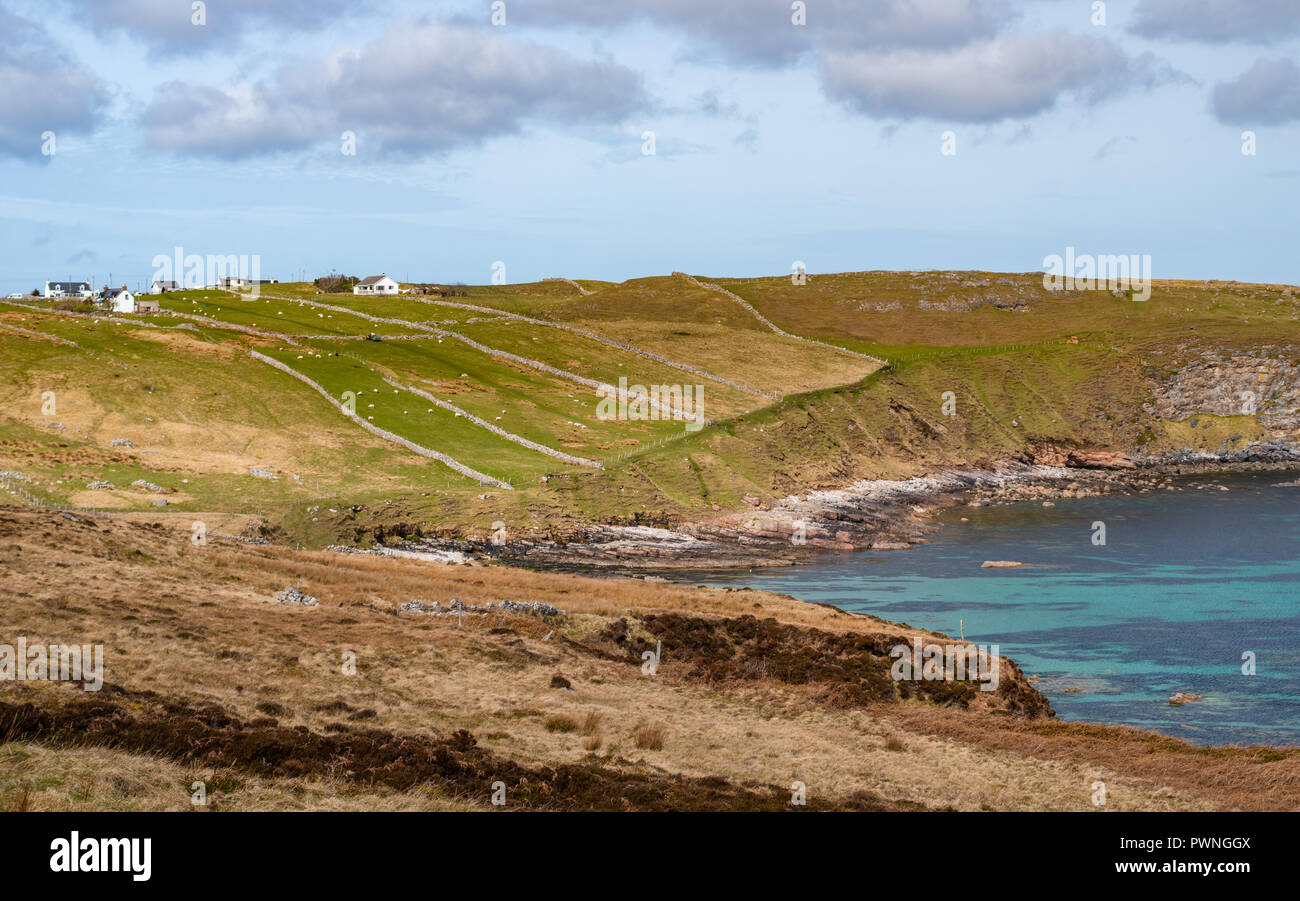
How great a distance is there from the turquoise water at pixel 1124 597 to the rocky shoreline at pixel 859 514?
3.71 m

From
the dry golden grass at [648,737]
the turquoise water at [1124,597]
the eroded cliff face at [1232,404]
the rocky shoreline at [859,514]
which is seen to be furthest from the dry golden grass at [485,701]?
the eroded cliff face at [1232,404]

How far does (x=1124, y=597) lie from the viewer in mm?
69875

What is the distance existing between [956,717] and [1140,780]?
8.99 metres

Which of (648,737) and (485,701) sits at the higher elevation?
(485,701)

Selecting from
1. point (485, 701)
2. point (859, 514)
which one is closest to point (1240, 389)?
point (859, 514)

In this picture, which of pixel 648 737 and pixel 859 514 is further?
pixel 859 514

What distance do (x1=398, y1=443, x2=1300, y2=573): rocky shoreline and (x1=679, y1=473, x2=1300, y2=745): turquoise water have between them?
3.71m

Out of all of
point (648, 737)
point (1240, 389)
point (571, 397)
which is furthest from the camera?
point (1240, 389)

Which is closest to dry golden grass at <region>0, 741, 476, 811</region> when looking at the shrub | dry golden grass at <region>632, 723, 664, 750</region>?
the shrub

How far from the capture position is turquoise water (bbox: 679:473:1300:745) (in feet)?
157

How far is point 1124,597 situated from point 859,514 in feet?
106

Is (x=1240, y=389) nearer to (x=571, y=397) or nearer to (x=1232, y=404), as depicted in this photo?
(x=1232, y=404)

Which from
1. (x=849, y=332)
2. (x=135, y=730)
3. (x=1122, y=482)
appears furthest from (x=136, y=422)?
(x=849, y=332)

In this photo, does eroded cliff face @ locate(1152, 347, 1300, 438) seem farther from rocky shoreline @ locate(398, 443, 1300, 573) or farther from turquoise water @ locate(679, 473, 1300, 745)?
turquoise water @ locate(679, 473, 1300, 745)
